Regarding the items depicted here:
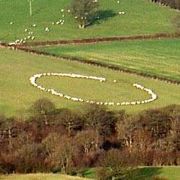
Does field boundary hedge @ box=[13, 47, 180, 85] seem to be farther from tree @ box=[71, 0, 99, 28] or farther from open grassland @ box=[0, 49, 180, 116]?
tree @ box=[71, 0, 99, 28]

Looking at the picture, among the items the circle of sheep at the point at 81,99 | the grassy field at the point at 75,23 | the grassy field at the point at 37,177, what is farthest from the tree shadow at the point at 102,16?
the grassy field at the point at 37,177

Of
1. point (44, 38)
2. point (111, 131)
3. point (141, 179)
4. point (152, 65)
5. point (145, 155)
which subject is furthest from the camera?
point (44, 38)

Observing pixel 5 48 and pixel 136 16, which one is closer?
pixel 5 48

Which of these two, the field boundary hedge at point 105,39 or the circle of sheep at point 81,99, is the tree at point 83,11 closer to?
the field boundary hedge at point 105,39

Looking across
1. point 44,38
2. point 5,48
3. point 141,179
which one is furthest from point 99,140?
point 44,38

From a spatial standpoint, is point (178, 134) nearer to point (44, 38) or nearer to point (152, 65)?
point (152, 65)

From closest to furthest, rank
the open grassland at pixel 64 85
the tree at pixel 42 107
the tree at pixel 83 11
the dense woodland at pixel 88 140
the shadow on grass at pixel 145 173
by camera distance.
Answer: the shadow on grass at pixel 145 173
the dense woodland at pixel 88 140
the tree at pixel 42 107
the open grassland at pixel 64 85
the tree at pixel 83 11

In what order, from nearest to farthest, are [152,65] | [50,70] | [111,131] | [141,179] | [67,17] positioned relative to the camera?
[141,179] → [111,131] → [50,70] → [152,65] → [67,17]
